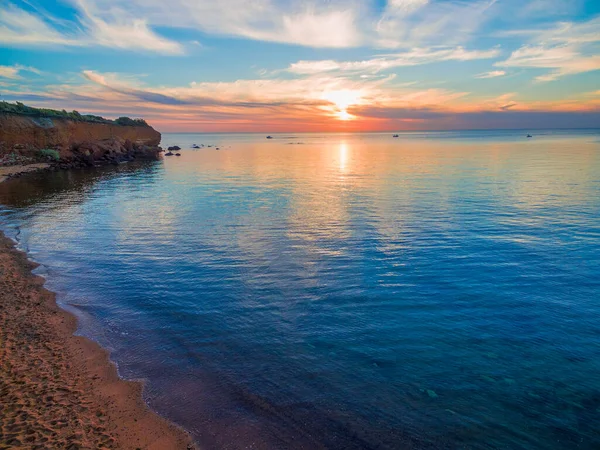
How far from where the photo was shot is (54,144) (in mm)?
76438

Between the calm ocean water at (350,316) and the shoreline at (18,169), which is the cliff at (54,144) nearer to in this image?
the shoreline at (18,169)

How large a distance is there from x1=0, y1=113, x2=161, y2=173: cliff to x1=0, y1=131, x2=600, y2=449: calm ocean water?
45421 millimetres

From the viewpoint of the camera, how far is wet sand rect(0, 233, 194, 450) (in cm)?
783

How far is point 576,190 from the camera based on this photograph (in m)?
36.5

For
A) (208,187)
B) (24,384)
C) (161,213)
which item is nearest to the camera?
(24,384)

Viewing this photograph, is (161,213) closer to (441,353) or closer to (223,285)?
(223,285)

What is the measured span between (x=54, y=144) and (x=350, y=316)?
8230 centimetres

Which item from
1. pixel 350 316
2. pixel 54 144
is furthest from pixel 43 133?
pixel 350 316

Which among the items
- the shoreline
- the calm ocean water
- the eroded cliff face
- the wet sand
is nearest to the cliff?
the eroded cliff face

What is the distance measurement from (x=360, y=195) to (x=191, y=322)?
27.2 metres

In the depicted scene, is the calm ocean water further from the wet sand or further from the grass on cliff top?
the grass on cliff top

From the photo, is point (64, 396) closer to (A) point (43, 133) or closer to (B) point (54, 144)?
(A) point (43, 133)

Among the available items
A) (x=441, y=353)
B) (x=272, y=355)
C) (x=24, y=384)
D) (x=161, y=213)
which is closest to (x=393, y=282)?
(x=441, y=353)

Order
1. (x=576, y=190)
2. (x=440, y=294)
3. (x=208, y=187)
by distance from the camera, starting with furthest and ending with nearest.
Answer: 1. (x=208, y=187)
2. (x=576, y=190)
3. (x=440, y=294)
